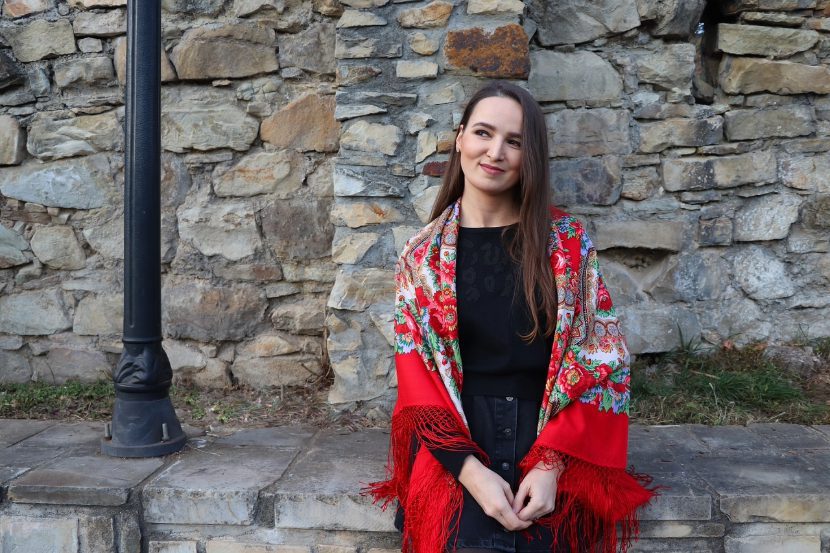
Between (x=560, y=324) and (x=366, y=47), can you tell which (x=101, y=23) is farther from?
(x=560, y=324)

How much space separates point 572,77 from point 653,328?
1.08 meters

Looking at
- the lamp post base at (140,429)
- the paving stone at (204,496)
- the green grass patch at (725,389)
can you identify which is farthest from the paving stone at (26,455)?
the green grass patch at (725,389)

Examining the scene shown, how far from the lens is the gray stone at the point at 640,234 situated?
2904 mm

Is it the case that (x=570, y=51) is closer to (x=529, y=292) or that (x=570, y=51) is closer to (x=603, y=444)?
(x=529, y=292)

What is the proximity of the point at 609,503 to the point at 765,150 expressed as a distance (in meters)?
1.89

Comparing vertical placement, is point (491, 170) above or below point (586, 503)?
above

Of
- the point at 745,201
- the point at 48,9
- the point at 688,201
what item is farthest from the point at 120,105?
the point at 745,201

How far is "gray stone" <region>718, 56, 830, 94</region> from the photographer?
291cm

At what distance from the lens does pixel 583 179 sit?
9.45ft

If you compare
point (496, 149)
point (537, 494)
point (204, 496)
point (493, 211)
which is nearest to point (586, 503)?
point (537, 494)

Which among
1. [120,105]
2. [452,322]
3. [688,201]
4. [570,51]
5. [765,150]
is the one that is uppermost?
[570,51]

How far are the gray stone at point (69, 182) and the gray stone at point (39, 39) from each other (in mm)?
472

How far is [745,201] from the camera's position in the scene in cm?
293

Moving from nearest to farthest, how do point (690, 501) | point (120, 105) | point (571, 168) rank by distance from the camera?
point (690, 501), point (571, 168), point (120, 105)
